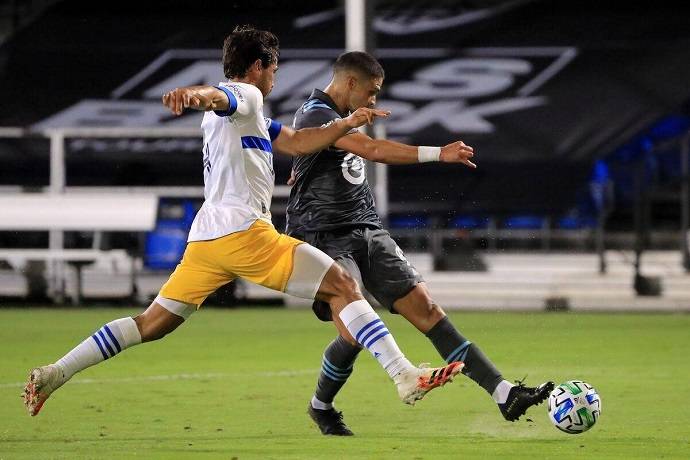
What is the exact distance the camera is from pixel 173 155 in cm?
2238

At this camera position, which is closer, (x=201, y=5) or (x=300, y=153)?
(x=300, y=153)

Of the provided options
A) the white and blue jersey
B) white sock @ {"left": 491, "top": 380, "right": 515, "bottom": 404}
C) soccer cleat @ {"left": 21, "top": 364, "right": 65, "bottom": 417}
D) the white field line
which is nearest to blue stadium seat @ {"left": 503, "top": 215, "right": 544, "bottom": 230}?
the white field line

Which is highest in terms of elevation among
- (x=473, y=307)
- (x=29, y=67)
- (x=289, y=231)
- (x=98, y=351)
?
(x=29, y=67)

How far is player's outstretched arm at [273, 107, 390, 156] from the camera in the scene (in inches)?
239

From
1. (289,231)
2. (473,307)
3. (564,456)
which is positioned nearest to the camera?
(564,456)

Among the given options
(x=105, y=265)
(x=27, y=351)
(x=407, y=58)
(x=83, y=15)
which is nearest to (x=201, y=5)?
(x=83, y=15)

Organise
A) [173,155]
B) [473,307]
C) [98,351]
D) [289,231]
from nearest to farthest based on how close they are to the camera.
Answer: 1. [98,351]
2. [289,231]
3. [473,307]
4. [173,155]

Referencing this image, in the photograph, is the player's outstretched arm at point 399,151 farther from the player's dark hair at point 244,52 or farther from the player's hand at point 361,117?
the player's dark hair at point 244,52

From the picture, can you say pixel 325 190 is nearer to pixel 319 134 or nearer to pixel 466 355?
pixel 319 134

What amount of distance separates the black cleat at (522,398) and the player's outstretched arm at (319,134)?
1375mm

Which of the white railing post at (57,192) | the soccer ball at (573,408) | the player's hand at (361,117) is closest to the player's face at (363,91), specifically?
the player's hand at (361,117)

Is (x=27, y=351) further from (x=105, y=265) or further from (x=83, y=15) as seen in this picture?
(x=83, y=15)

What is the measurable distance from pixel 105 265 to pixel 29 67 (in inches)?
219

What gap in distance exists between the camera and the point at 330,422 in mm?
6754
